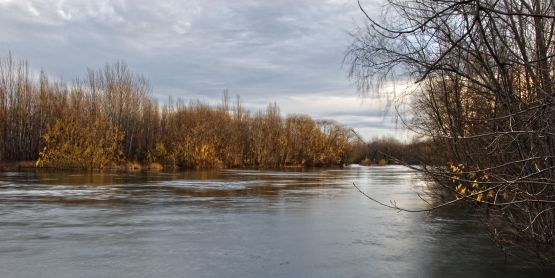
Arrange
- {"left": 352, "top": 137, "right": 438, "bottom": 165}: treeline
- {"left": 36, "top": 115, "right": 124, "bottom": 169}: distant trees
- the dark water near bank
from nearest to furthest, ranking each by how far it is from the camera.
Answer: {"left": 352, "top": 137, "right": 438, "bottom": 165}: treeline, the dark water near bank, {"left": 36, "top": 115, "right": 124, "bottom": 169}: distant trees

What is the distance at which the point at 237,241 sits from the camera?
333 inches

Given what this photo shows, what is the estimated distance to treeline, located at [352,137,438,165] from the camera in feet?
14.1

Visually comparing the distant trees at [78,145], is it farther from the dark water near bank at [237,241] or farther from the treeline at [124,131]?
the dark water near bank at [237,241]

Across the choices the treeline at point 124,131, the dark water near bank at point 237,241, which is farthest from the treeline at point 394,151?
the treeline at point 124,131

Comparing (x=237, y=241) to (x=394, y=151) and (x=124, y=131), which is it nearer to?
(x=394, y=151)

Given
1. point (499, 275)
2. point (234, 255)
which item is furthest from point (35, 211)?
point (499, 275)

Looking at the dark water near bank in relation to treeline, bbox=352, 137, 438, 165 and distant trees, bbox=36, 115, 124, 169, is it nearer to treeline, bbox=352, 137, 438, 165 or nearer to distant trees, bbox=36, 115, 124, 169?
treeline, bbox=352, 137, 438, 165

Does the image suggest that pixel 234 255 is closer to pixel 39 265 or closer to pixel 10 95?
pixel 39 265

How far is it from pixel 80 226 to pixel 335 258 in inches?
217

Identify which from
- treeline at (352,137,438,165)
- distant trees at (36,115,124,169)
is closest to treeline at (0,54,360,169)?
distant trees at (36,115,124,169)

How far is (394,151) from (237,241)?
10.5 feet

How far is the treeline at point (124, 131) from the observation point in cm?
3975

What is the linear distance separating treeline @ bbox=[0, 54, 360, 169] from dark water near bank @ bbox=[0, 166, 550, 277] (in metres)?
25.7

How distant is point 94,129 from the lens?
4047 cm
